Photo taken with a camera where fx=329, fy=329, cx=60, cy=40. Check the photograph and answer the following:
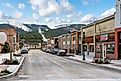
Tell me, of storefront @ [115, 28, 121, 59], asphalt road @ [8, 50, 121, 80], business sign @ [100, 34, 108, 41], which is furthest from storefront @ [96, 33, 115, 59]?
asphalt road @ [8, 50, 121, 80]

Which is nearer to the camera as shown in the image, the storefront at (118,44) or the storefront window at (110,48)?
the storefront at (118,44)

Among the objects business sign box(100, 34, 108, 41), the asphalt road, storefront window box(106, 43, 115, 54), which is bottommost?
the asphalt road

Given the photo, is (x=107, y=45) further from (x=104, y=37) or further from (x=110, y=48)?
(x=104, y=37)

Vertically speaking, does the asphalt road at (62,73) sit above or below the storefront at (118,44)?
below

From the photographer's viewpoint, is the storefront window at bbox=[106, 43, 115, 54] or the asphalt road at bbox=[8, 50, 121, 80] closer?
the asphalt road at bbox=[8, 50, 121, 80]

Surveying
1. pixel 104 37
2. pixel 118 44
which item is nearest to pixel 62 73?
pixel 118 44

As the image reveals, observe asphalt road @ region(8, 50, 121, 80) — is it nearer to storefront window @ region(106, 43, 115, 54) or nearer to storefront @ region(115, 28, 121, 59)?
storefront @ region(115, 28, 121, 59)

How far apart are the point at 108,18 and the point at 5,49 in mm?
51526

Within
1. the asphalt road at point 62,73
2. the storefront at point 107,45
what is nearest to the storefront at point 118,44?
the storefront at point 107,45

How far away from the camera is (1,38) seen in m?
25.2

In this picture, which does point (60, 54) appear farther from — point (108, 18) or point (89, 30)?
point (108, 18)

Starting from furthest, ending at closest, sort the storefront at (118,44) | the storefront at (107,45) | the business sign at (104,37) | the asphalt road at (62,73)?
the business sign at (104,37) → the storefront at (107,45) → the storefront at (118,44) → the asphalt road at (62,73)

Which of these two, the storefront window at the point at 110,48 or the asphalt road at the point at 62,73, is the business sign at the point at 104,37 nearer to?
the storefront window at the point at 110,48

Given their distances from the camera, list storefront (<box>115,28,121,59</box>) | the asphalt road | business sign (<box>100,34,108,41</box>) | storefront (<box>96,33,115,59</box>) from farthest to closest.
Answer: business sign (<box>100,34,108,41</box>) → storefront (<box>96,33,115,59</box>) → storefront (<box>115,28,121,59</box>) → the asphalt road
